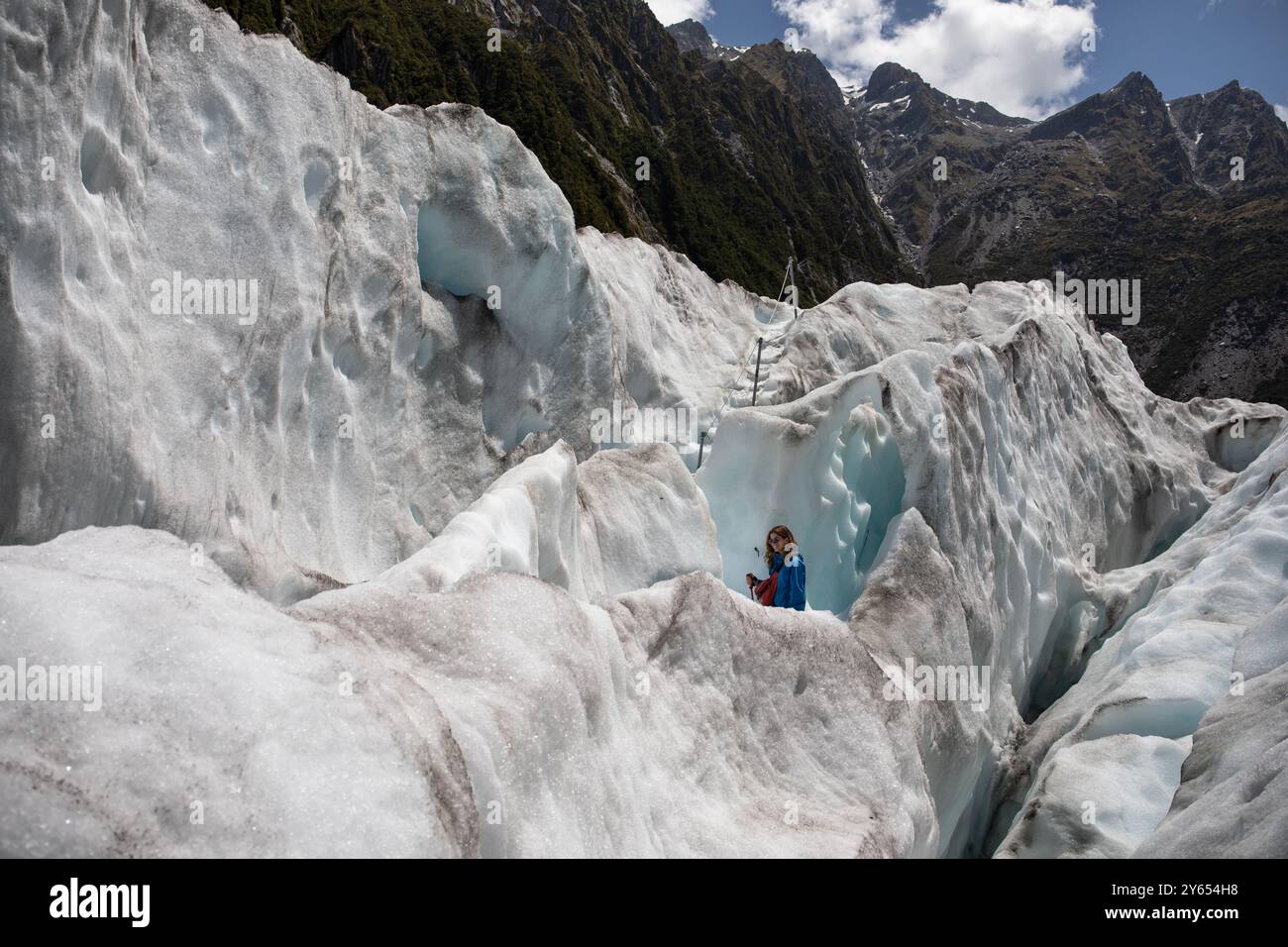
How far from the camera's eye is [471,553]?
Result: 5348 mm

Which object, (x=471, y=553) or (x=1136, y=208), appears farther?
(x=1136, y=208)

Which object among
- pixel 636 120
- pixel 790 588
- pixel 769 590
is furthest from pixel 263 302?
pixel 636 120

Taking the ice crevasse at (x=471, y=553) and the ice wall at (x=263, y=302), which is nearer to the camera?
the ice crevasse at (x=471, y=553)

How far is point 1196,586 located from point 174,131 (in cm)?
1144

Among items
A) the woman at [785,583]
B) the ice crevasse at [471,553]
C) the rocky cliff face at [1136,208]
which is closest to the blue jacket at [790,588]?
the woman at [785,583]

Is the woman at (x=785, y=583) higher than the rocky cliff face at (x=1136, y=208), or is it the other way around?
the rocky cliff face at (x=1136, y=208)

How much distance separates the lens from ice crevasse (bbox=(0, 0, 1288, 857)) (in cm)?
300

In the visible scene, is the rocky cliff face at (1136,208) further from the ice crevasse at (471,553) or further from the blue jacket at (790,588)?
the blue jacket at (790,588)

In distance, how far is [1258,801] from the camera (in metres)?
4.53

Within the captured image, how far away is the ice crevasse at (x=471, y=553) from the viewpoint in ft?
9.84

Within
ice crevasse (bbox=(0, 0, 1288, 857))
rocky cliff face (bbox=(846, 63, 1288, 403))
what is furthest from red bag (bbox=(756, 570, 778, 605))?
rocky cliff face (bbox=(846, 63, 1288, 403))
